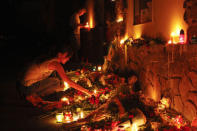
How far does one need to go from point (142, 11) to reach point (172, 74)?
257 centimetres

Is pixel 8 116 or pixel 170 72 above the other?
pixel 170 72

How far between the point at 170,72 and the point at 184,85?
0.50m

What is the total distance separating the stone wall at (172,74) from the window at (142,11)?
1.00 m

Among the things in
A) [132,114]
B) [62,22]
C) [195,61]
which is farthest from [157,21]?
[62,22]

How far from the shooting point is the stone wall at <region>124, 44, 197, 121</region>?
353 centimetres

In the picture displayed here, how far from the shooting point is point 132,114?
393 centimetres

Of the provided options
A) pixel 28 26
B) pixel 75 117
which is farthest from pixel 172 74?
pixel 28 26

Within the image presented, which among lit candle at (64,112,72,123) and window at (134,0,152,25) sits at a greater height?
window at (134,0,152,25)

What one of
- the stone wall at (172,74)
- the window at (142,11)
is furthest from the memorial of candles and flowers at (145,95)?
the window at (142,11)

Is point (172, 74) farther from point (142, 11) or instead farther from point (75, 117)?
point (142, 11)

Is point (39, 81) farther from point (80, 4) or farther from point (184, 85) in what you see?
point (80, 4)

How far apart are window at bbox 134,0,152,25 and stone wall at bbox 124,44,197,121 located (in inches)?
39.2

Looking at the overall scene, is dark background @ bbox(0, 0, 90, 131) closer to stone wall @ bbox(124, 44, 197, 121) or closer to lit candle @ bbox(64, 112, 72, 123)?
lit candle @ bbox(64, 112, 72, 123)

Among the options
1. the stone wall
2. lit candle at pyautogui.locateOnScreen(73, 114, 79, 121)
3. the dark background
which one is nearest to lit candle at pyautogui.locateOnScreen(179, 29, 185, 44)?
the stone wall
